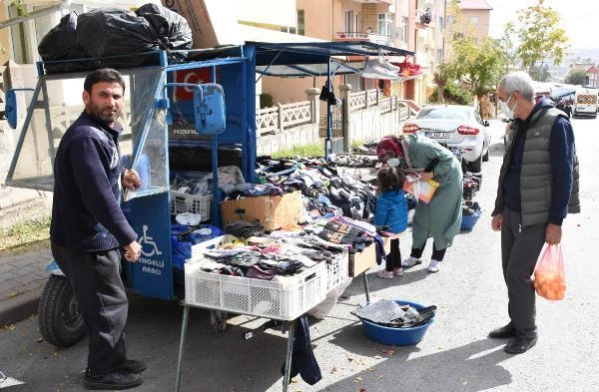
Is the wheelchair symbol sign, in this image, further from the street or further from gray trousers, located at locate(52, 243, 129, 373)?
the street

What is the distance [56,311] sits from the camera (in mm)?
4582

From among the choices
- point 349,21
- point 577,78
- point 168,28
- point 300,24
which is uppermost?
point 349,21

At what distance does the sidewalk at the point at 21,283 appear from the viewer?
540 cm

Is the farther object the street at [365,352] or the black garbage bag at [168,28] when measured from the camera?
the black garbage bag at [168,28]

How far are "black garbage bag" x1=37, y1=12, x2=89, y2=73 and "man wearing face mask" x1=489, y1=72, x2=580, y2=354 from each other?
3370mm

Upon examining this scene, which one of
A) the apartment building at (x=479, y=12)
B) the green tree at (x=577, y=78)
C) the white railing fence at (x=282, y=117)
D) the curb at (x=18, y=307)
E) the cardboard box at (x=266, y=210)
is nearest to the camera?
the cardboard box at (x=266, y=210)

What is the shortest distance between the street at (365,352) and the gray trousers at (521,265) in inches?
11.6

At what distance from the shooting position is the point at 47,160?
5.00m

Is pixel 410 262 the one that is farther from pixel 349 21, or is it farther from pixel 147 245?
pixel 349 21

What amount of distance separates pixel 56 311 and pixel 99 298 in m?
1.04

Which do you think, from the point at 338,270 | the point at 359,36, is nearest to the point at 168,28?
the point at 338,270

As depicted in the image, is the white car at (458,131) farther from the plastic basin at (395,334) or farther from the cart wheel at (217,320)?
the cart wheel at (217,320)

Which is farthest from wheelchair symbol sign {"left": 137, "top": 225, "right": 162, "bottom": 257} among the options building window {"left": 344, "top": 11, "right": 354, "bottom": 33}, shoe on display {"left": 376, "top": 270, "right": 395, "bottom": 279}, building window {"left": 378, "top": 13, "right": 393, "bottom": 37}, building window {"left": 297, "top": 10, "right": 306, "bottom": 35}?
building window {"left": 378, "top": 13, "right": 393, "bottom": 37}

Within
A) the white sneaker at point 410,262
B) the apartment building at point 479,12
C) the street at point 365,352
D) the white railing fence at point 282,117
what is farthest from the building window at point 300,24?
the apartment building at point 479,12
